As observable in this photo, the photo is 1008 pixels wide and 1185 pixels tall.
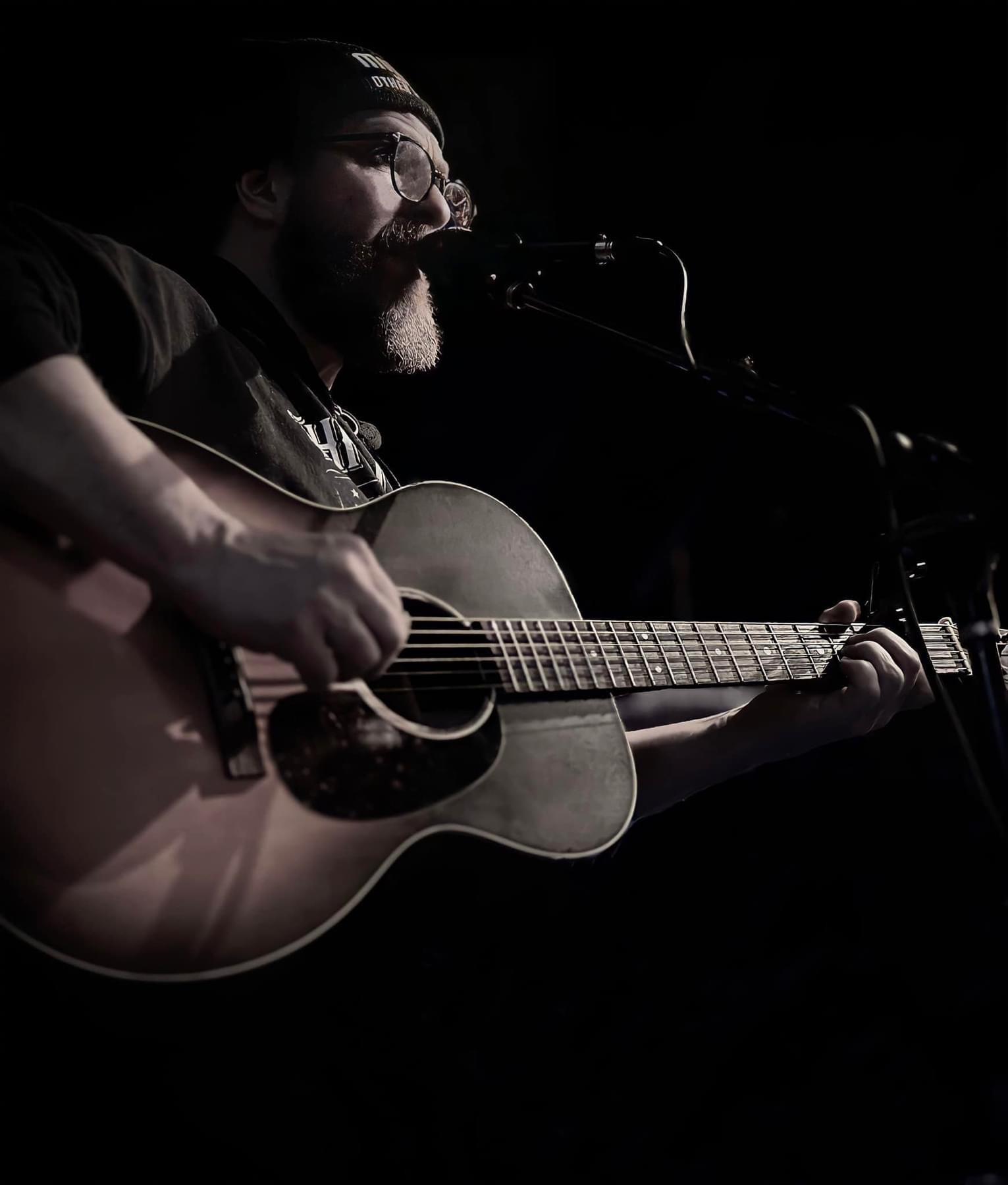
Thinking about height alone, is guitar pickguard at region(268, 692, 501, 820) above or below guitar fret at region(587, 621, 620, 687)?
above

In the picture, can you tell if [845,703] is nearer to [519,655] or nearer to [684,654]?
[684,654]

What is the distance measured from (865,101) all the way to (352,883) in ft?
10.4

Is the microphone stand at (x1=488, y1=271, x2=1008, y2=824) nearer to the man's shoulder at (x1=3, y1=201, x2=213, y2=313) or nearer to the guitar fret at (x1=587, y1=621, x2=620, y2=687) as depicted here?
the guitar fret at (x1=587, y1=621, x2=620, y2=687)

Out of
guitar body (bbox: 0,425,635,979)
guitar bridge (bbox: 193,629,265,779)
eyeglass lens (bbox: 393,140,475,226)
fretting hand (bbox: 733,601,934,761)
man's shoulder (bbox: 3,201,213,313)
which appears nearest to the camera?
guitar body (bbox: 0,425,635,979)

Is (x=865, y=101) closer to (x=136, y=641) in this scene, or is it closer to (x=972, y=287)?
(x=972, y=287)

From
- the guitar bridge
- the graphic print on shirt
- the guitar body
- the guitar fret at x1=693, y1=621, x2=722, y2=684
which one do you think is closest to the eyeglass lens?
the graphic print on shirt

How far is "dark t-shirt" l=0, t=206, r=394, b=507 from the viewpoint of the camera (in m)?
1.14

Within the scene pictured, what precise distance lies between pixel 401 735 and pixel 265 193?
55.7 inches

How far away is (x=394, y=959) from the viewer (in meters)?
1.55

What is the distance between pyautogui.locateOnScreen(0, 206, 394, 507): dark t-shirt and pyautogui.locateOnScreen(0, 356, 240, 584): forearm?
46 millimetres

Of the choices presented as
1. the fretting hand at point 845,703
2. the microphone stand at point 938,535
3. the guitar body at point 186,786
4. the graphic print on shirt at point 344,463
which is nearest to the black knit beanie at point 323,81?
the graphic print on shirt at point 344,463

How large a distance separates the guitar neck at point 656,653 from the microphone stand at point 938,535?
30 centimetres

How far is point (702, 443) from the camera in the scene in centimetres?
346

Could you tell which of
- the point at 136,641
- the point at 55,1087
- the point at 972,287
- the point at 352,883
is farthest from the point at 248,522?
the point at 972,287
